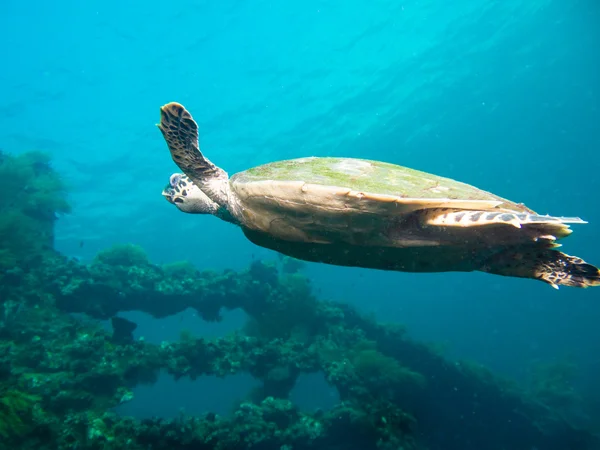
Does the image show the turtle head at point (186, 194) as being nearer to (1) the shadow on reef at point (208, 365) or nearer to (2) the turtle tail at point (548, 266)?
(2) the turtle tail at point (548, 266)

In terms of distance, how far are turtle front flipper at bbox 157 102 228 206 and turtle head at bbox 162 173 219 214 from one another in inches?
27.5

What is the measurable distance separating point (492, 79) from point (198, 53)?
2855 centimetres

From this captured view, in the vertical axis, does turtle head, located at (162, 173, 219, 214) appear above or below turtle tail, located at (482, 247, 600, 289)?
Answer: above

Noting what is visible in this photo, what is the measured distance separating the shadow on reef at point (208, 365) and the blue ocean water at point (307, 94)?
4.87m

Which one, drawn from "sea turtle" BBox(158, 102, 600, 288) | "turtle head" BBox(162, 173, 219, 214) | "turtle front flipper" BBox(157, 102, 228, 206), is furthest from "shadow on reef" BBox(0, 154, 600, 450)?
"sea turtle" BBox(158, 102, 600, 288)

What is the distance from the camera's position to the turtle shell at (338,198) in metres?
2.57

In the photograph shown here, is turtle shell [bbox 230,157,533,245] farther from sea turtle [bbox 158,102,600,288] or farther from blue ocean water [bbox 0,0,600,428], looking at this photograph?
blue ocean water [bbox 0,0,600,428]

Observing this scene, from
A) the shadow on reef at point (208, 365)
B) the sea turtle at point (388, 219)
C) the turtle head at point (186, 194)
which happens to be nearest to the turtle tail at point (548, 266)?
the sea turtle at point (388, 219)

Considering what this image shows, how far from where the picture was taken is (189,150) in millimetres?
3902

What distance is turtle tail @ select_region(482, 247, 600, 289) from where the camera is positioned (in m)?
3.00

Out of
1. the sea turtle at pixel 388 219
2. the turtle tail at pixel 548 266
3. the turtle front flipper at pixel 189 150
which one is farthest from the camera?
the turtle front flipper at pixel 189 150

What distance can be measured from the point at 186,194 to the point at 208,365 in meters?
7.04

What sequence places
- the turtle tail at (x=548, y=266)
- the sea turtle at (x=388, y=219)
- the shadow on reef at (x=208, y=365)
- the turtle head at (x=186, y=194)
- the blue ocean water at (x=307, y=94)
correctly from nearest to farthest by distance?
the sea turtle at (x=388, y=219) < the turtle tail at (x=548, y=266) < the turtle head at (x=186, y=194) < the shadow on reef at (x=208, y=365) < the blue ocean water at (x=307, y=94)

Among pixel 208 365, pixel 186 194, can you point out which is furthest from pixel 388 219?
pixel 208 365
